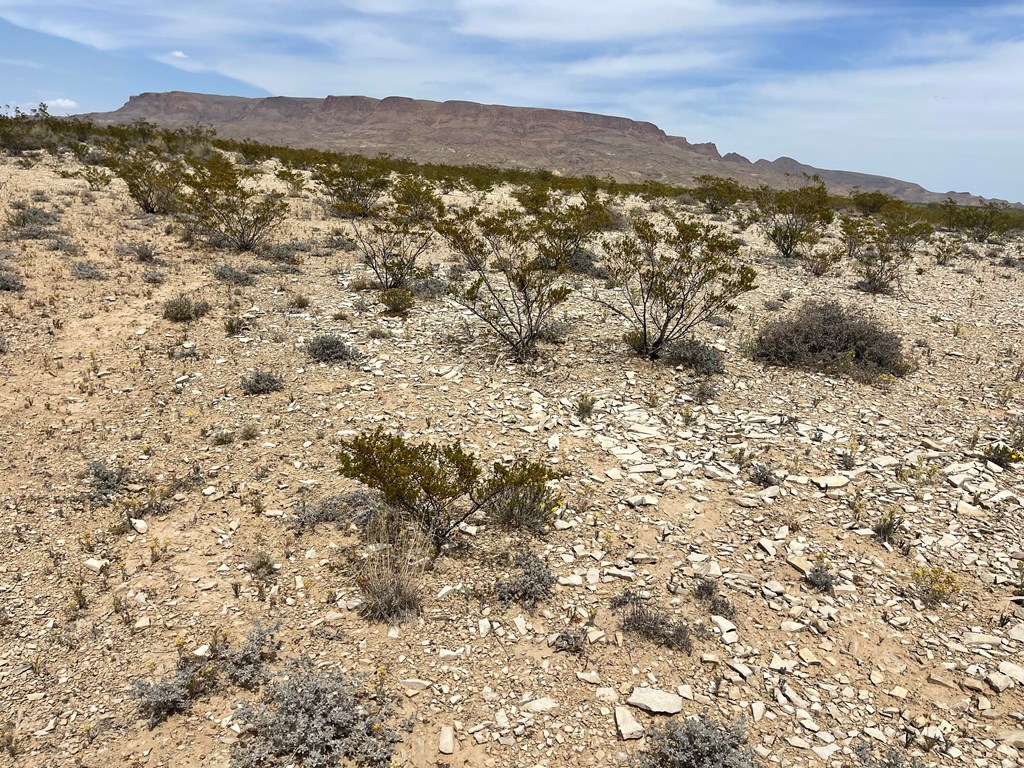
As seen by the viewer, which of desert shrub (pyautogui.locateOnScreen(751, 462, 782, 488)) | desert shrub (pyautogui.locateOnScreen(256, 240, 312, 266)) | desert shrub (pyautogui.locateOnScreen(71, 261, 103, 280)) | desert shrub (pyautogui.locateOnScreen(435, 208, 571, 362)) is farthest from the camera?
desert shrub (pyautogui.locateOnScreen(256, 240, 312, 266))

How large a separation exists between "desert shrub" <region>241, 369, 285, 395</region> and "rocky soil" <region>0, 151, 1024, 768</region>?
0.17 m

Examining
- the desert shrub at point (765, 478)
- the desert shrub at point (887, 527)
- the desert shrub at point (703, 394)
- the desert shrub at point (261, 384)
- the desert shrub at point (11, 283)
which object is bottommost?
the desert shrub at point (887, 527)

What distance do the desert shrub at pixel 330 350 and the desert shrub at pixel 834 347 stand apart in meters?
7.40

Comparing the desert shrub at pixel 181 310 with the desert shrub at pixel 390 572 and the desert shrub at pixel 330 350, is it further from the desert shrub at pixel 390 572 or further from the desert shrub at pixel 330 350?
the desert shrub at pixel 390 572

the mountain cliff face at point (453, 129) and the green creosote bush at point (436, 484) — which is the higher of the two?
the mountain cliff face at point (453, 129)

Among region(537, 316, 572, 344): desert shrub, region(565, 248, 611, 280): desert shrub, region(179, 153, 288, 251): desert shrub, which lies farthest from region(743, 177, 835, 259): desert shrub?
region(179, 153, 288, 251): desert shrub

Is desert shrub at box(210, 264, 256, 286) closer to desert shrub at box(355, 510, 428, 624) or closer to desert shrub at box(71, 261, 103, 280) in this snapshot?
desert shrub at box(71, 261, 103, 280)

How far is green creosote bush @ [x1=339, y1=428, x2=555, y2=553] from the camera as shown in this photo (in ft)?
17.4

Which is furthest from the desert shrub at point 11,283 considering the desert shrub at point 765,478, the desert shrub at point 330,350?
the desert shrub at point 765,478

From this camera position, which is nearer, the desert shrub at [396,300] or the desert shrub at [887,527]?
the desert shrub at [887,527]

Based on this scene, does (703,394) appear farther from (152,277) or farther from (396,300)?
(152,277)

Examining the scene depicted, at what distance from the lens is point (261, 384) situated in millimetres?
8195

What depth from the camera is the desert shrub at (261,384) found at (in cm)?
818

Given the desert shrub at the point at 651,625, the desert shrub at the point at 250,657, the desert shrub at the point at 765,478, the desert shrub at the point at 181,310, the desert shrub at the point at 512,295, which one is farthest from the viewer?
the desert shrub at the point at 181,310
